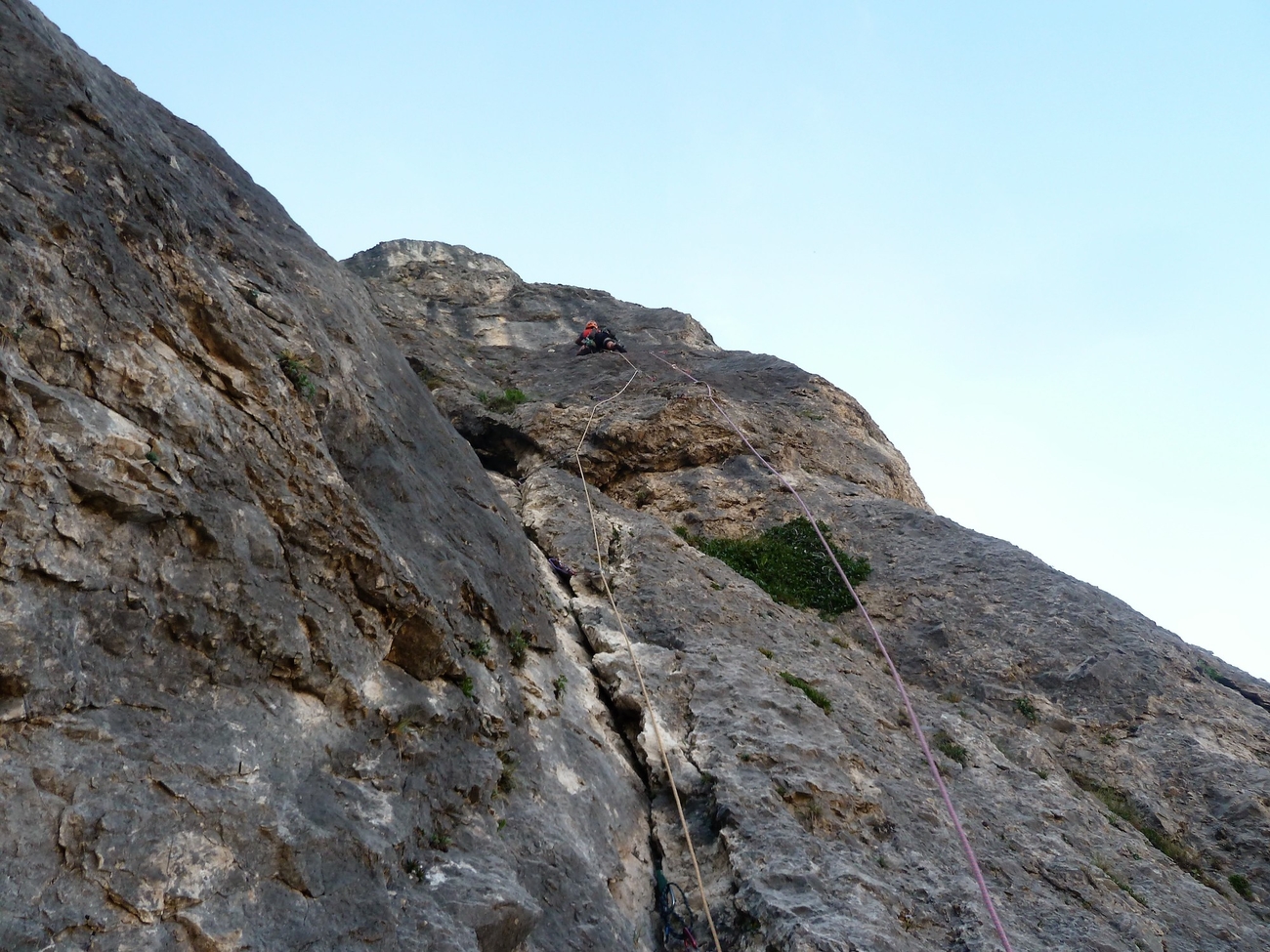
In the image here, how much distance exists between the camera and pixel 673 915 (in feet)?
22.8

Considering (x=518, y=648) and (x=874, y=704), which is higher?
(x=874, y=704)

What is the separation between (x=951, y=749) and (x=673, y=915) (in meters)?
4.65

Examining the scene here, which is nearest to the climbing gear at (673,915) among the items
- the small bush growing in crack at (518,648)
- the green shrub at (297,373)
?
the small bush growing in crack at (518,648)

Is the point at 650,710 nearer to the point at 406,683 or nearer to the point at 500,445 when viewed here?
the point at 406,683

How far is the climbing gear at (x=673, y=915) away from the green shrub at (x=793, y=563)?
654 centimetres

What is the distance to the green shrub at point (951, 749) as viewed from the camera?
988 centimetres

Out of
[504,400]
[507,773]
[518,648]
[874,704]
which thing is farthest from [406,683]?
[504,400]

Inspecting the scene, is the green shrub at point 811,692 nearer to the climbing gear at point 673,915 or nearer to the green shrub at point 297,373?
the climbing gear at point 673,915

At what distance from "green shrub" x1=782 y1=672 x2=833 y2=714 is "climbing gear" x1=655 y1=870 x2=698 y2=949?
3.22 meters

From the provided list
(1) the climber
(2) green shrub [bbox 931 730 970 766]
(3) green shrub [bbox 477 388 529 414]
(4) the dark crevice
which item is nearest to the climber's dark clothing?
(1) the climber

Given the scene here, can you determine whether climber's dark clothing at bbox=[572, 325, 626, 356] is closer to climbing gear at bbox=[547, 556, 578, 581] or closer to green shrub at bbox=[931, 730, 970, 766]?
climbing gear at bbox=[547, 556, 578, 581]

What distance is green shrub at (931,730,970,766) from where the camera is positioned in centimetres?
988

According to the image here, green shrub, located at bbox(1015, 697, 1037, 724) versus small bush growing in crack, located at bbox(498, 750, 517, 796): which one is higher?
green shrub, located at bbox(1015, 697, 1037, 724)

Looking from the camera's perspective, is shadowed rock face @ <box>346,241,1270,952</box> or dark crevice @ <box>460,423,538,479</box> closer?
shadowed rock face @ <box>346,241,1270,952</box>
